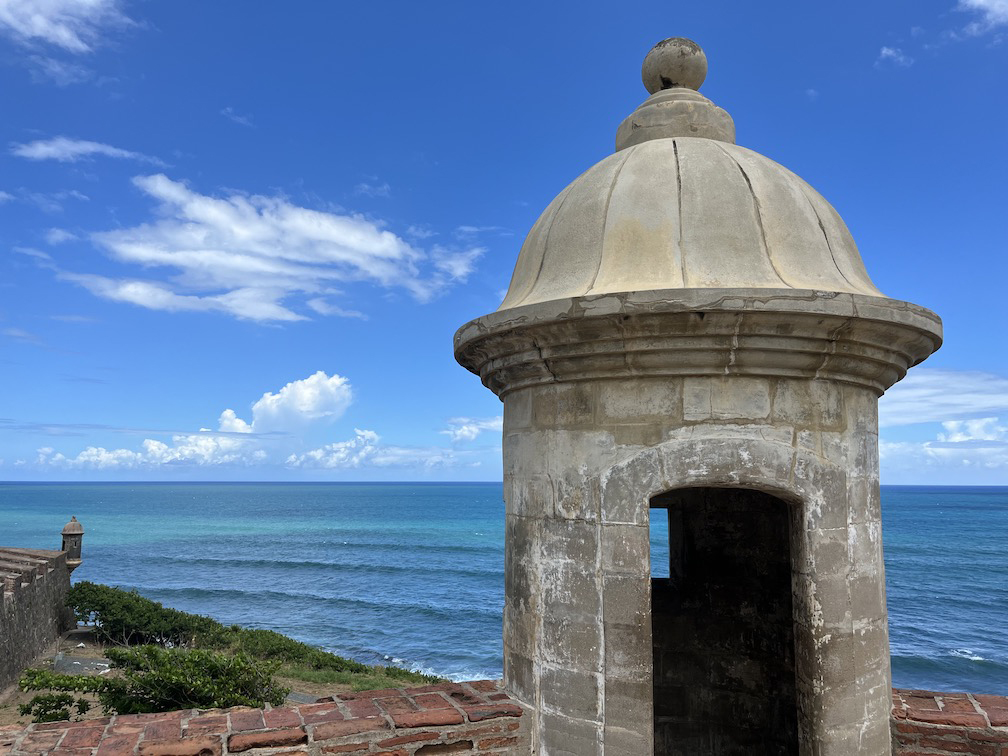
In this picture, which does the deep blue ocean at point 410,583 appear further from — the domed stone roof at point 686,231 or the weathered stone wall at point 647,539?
the domed stone roof at point 686,231

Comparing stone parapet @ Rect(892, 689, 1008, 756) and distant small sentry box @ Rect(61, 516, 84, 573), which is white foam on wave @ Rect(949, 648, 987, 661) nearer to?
stone parapet @ Rect(892, 689, 1008, 756)

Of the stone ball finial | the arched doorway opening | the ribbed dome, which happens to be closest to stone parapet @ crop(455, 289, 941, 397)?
the ribbed dome

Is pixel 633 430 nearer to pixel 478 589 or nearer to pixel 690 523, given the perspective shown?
pixel 690 523

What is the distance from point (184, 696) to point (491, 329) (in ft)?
30.0

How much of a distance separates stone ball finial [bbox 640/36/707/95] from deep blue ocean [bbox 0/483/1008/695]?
78.5 feet

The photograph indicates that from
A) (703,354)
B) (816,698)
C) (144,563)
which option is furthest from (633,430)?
(144,563)

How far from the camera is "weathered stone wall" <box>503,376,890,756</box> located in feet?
9.32

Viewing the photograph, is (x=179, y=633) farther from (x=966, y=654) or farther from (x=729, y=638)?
(x=966, y=654)

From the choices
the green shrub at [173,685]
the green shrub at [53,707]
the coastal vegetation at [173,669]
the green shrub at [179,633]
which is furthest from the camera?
the green shrub at [179,633]

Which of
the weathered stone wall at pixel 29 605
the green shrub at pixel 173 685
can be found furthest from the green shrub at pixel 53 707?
the weathered stone wall at pixel 29 605

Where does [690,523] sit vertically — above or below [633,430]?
below

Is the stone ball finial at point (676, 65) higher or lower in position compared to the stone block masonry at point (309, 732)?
higher

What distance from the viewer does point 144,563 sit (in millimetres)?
56031

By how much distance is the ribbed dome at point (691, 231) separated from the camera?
2.93 m
